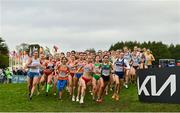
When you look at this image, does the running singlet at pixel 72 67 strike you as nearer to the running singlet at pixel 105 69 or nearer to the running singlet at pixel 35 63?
the running singlet at pixel 35 63

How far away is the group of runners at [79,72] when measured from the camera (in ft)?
58.8

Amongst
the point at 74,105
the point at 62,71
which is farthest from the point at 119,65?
the point at 74,105

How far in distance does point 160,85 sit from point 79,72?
4.71 metres

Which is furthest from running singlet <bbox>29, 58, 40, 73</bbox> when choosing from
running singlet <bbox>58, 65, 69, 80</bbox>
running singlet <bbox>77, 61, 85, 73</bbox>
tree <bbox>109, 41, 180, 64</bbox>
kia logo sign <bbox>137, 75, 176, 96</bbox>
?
tree <bbox>109, 41, 180, 64</bbox>

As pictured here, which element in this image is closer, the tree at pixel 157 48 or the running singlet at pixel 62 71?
the running singlet at pixel 62 71

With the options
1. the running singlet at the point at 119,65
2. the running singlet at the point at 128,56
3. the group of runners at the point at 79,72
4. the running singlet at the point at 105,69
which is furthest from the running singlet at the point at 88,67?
the running singlet at the point at 128,56

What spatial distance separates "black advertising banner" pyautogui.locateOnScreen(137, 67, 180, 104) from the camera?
50.1ft

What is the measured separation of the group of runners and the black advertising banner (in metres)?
1.71

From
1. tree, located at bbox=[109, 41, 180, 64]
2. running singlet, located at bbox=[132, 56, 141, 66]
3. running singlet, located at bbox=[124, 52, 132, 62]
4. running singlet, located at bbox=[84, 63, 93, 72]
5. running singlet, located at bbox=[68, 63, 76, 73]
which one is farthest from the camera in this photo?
tree, located at bbox=[109, 41, 180, 64]

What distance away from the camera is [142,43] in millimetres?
111312

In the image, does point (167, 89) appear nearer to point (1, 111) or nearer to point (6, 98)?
point (1, 111)

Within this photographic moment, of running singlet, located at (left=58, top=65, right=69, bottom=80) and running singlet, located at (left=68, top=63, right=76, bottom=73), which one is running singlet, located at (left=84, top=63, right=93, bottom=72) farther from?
running singlet, located at (left=68, top=63, right=76, bottom=73)

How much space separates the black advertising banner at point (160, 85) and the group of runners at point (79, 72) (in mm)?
1714

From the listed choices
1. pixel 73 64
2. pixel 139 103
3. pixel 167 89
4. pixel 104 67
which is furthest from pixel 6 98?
pixel 167 89
